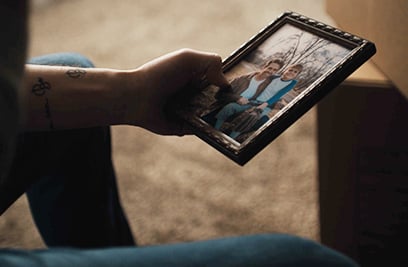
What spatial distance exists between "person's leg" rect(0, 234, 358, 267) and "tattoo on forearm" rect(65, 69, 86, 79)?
13.8 inches

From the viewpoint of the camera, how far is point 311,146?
1.36 m

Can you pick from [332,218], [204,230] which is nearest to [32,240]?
[204,230]

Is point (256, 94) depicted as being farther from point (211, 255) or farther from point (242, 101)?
point (211, 255)

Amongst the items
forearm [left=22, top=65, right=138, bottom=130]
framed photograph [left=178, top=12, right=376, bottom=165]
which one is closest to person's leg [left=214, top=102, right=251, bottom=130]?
framed photograph [left=178, top=12, right=376, bottom=165]

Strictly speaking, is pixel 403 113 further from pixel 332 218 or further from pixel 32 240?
Answer: pixel 32 240

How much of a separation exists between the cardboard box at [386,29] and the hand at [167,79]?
8.9 inches

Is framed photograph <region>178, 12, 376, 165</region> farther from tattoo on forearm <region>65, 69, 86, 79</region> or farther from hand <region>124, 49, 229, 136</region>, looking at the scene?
tattoo on forearm <region>65, 69, 86, 79</region>

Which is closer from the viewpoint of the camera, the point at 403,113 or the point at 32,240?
the point at 403,113

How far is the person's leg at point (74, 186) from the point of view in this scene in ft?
2.79

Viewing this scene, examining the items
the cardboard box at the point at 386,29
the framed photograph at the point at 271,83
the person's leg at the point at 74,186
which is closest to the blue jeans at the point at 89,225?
the person's leg at the point at 74,186

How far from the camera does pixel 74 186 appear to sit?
94 cm

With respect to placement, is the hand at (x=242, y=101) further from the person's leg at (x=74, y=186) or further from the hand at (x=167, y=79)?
the person's leg at (x=74, y=186)

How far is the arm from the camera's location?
0.80 m

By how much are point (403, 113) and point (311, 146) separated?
0.51 meters
